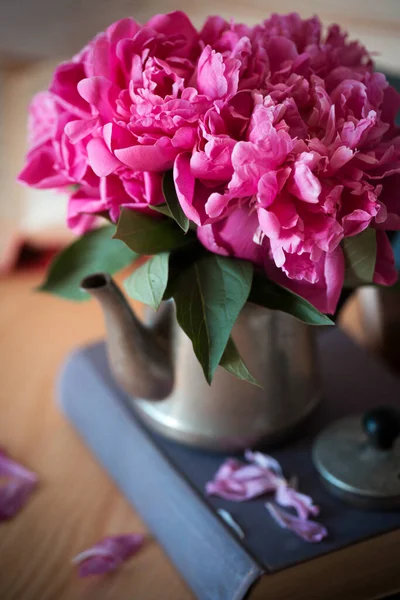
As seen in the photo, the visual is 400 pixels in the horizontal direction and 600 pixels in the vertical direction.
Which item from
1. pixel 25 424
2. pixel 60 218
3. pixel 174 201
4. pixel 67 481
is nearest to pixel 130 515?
pixel 67 481

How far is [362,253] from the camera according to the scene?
1.69 feet

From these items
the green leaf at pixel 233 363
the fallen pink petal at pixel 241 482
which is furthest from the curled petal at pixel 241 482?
the green leaf at pixel 233 363

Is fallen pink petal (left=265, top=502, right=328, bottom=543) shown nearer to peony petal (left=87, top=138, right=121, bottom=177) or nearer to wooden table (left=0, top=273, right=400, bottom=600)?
wooden table (left=0, top=273, right=400, bottom=600)

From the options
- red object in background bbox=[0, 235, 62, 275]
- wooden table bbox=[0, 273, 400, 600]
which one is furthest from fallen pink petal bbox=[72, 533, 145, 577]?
red object in background bbox=[0, 235, 62, 275]

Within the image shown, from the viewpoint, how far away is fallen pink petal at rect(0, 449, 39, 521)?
0.67 metres

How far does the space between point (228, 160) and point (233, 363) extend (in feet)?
0.51

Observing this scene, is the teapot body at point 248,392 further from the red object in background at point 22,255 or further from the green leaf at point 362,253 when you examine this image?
the red object in background at point 22,255

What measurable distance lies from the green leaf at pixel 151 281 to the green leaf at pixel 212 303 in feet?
0.07

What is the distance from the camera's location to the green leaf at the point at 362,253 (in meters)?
0.51

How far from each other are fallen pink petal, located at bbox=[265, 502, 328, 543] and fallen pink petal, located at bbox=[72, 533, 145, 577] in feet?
0.43

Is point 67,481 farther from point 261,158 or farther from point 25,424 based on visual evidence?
point 261,158

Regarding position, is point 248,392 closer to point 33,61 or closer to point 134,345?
point 134,345

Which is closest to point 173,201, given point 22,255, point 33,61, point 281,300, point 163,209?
point 163,209

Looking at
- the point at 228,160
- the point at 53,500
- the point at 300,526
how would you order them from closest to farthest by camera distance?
the point at 228,160, the point at 300,526, the point at 53,500
